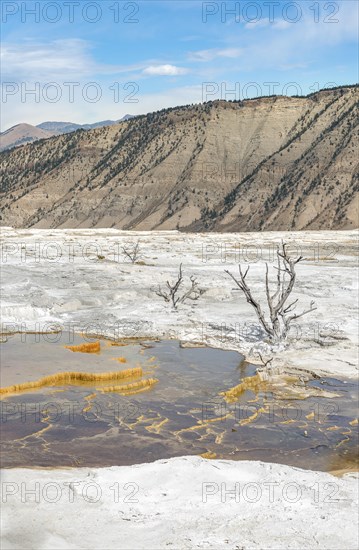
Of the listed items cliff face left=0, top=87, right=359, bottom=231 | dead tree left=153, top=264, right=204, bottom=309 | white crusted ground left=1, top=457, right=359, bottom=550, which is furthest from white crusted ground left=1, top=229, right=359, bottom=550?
cliff face left=0, top=87, right=359, bottom=231

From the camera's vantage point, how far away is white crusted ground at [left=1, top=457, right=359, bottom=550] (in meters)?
6.46

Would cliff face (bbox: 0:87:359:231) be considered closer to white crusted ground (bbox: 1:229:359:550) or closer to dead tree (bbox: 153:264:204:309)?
white crusted ground (bbox: 1:229:359:550)

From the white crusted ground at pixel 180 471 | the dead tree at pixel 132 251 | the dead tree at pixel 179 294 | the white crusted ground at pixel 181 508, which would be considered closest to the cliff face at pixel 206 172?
the dead tree at pixel 132 251

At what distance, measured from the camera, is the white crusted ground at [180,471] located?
6.62 metres

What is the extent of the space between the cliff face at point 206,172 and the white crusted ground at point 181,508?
244ft

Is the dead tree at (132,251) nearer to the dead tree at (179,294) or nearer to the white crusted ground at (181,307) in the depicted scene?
the white crusted ground at (181,307)

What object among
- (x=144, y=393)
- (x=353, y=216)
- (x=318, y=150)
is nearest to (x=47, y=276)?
(x=144, y=393)

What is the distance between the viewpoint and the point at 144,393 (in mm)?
12672

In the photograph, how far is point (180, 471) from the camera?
8.21 meters

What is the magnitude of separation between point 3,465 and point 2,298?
519 inches

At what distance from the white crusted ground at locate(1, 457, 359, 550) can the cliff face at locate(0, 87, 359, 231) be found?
244 ft

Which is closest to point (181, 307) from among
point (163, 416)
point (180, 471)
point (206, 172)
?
point (163, 416)

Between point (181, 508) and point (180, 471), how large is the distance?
103 cm

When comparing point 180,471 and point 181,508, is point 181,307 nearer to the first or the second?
point 180,471
